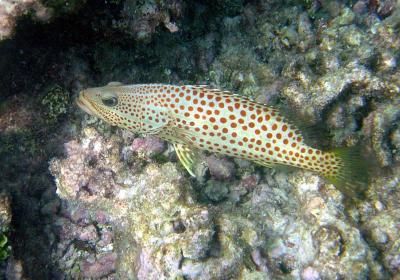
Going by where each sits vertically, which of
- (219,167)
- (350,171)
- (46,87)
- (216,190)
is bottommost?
(216,190)

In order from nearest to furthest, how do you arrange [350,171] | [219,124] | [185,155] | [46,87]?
1. [219,124]
2. [350,171]
3. [185,155]
4. [46,87]

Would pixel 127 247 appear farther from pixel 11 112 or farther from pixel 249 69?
pixel 249 69

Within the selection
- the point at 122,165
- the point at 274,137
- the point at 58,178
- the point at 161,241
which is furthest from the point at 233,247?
the point at 58,178

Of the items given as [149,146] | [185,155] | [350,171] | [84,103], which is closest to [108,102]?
[84,103]

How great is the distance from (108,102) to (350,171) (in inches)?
163

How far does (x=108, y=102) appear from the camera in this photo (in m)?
5.39

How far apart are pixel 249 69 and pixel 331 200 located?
3.22m

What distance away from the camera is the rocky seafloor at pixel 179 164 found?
16.7ft

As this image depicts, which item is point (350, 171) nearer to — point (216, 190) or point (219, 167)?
point (219, 167)

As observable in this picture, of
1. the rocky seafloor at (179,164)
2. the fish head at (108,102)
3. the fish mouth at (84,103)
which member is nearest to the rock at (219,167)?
the rocky seafloor at (179,164)

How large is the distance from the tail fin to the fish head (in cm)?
340

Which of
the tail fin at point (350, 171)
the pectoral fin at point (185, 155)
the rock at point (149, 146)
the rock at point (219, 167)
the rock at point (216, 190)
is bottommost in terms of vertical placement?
the rock at point (216, 190)

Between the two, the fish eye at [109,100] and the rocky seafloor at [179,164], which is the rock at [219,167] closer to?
the rocky seafloor at [179,164]

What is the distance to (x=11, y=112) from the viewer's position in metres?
5.50
